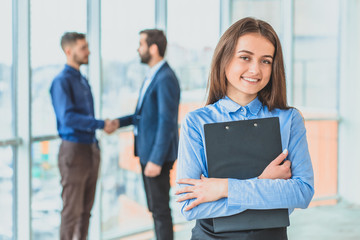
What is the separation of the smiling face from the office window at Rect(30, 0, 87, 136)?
2.34 metres

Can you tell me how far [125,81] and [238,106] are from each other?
2.74 meters

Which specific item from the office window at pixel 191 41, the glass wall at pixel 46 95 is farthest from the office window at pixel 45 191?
the office window at pixel 191 41

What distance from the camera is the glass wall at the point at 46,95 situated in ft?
11.2

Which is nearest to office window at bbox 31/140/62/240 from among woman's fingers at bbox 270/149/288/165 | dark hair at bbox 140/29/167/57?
dark hair at bbox 140/29/167/57

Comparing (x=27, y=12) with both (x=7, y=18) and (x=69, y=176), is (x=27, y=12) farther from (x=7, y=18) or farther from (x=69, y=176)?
(x=69, y=176)

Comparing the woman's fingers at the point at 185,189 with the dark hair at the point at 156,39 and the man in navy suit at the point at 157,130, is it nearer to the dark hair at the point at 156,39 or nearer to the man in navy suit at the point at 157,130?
the man in navy suit at the point at 157,130

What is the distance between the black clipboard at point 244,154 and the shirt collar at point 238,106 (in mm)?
144

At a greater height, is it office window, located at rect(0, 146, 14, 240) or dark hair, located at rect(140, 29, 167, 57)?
dark hair, located at rect(140, 29, 167, 57)

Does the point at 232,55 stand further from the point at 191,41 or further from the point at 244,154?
the point at 191,41

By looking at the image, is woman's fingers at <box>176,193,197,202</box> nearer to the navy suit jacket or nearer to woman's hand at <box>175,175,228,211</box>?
woman's hand at <box>175,175,228,211</box>

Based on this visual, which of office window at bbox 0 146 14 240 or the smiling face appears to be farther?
office window at bbox 0 146 14 240

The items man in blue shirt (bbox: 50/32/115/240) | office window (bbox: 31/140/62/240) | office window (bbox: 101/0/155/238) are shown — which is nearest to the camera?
man in blue shirt (bbox: 50/32/115/240)

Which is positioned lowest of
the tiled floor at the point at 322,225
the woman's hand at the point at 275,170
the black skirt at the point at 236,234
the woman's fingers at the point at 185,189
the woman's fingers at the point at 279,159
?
the tiled floor at the point at 322,225

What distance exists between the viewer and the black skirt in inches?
53.0
